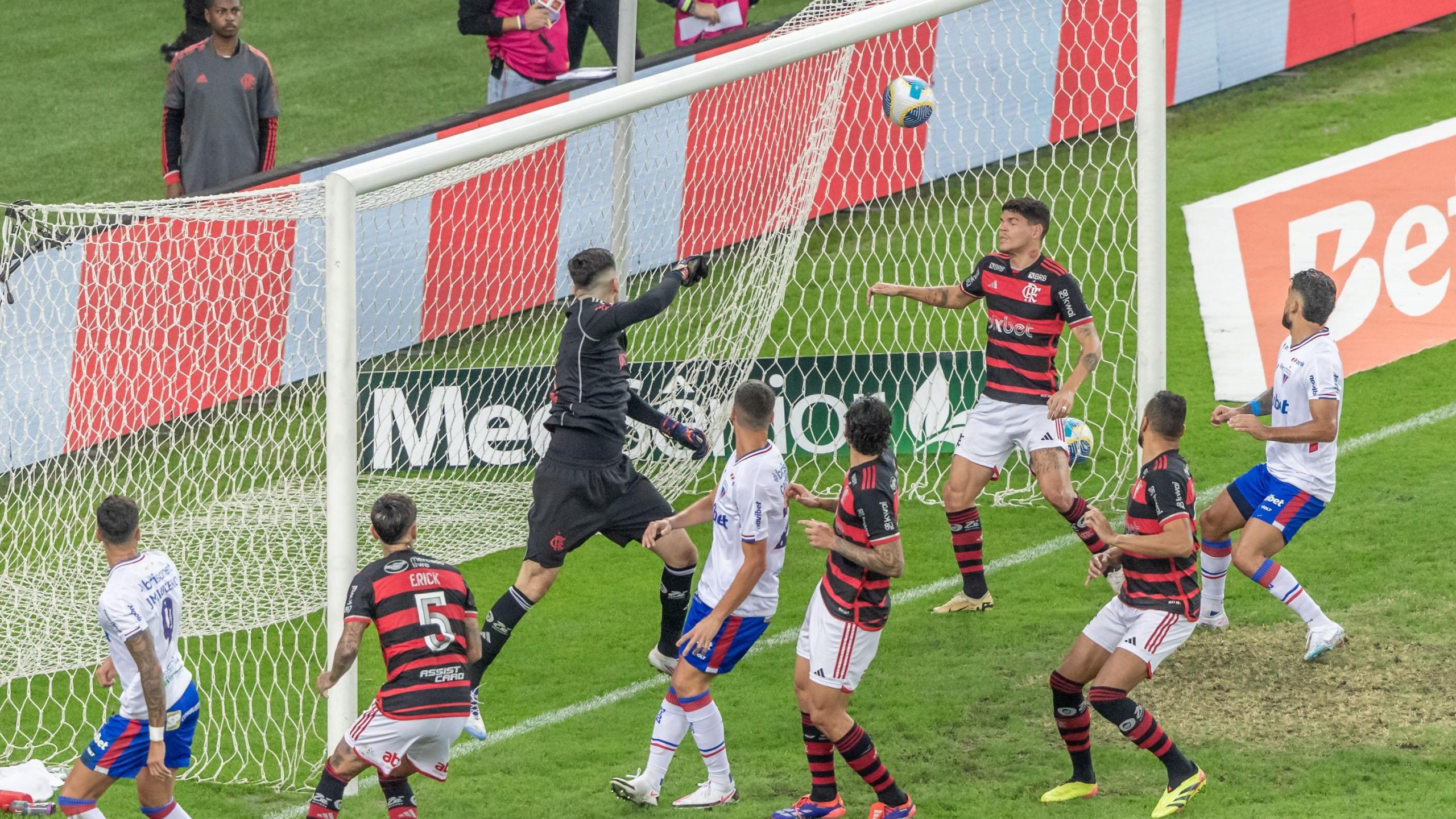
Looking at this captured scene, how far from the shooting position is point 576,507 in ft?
25.0

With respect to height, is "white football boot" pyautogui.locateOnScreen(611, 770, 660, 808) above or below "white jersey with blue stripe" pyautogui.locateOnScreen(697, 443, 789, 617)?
below

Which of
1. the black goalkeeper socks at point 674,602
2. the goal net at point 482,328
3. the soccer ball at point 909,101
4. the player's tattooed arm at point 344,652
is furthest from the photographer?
the soccer ball at point 909,101

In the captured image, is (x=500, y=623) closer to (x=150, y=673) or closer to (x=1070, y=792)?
(x=150, y=673)

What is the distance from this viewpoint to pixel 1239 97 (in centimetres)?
1403

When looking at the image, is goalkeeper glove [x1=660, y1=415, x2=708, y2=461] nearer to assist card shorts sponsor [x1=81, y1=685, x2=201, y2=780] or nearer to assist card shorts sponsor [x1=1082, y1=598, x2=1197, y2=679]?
assist card shorts sponsor [x1=1082, y1=598, x2=1197, y2=679]

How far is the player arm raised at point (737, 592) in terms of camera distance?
6.34m

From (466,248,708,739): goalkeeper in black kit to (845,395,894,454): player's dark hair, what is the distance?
58.1 inches

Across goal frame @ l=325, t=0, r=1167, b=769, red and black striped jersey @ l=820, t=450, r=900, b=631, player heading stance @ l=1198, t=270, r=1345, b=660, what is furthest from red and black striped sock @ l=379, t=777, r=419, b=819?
player heading stance @ l=1198, t=270, r=1345, b=660

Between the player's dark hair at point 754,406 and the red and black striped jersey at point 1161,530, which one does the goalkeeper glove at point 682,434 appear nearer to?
the player's dark hair at point 754,406

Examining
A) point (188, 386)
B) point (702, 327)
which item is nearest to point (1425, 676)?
point (702, 327)

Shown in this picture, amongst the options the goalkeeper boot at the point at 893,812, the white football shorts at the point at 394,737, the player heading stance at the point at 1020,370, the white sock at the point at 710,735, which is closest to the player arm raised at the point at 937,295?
the player heading stance at the point at 1020,370

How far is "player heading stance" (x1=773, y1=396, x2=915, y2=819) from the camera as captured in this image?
6.15 meters

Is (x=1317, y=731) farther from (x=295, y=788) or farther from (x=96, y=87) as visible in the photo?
(x=96, y=87)

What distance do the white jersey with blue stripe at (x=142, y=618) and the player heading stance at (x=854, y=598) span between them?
2290 millimetres
